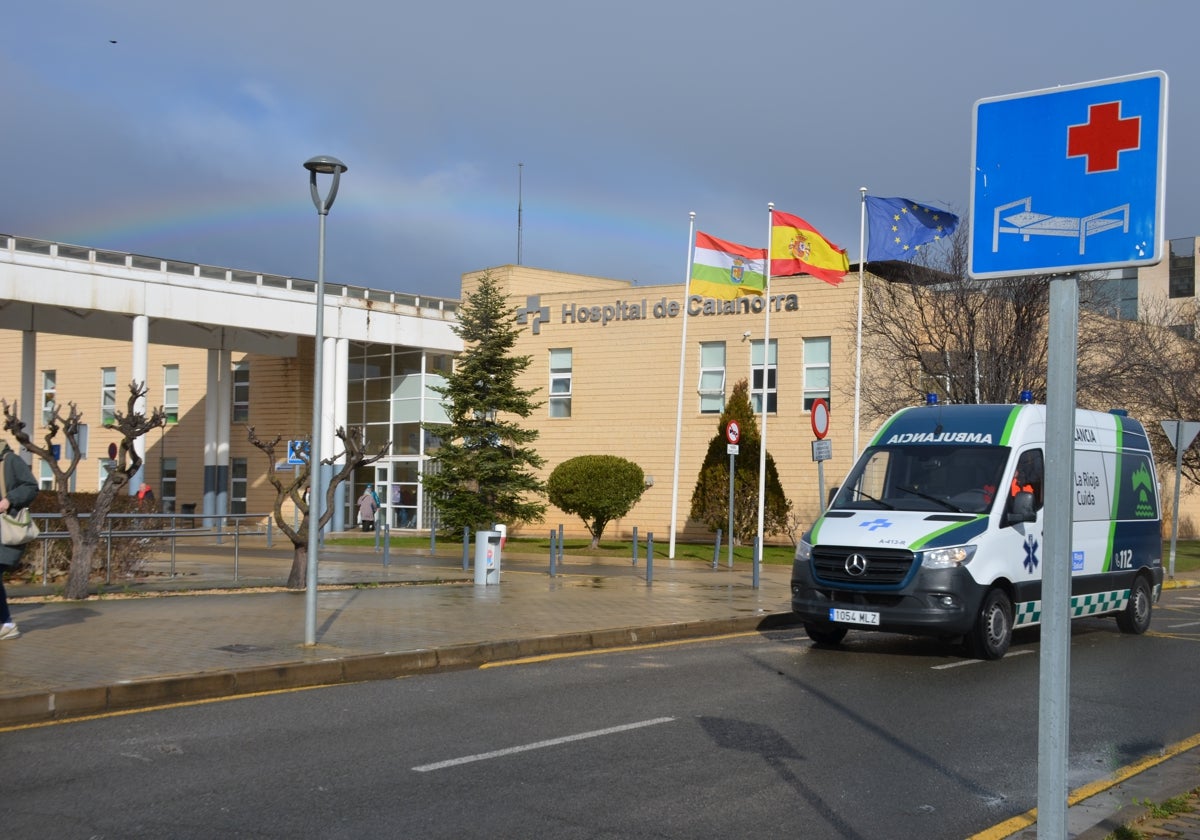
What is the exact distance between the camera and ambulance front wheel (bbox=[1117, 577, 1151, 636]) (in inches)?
617

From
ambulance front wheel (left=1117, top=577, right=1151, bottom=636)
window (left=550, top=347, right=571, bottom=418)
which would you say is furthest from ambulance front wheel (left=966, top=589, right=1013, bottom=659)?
window (left=550, top=347, right=571, bottom=418)

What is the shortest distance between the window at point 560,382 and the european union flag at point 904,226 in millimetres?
16598

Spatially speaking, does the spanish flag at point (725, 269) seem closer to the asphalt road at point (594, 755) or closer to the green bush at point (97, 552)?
the green bush at point (97, 552)

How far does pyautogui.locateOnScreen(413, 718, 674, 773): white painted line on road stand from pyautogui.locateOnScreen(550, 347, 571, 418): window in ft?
107

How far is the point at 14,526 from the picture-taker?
1097 centimetres

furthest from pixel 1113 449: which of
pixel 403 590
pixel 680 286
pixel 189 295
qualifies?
pixel 189 295

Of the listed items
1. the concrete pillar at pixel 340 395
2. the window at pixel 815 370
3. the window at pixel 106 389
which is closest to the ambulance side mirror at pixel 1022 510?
the window at pixel 815 370

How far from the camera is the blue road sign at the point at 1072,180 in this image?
12.9ft

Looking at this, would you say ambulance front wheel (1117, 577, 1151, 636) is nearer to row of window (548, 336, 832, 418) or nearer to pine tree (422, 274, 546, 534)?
A: row of window (548, 336, 832, 418)

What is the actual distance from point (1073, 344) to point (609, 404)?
36.5 metres

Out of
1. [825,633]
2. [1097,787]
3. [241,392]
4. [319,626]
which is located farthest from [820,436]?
[241,392]

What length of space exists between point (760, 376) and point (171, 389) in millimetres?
29179

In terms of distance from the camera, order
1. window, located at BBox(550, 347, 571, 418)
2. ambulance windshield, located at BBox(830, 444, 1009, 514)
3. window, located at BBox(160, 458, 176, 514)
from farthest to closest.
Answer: window, located at BBox(160, 458, 176, 514) < window, located at BBox(550, 347, 571, 418) < ambulance windshield, located at BBox(830, 444, 1009, 514)

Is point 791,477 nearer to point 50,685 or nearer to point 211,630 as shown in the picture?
point 211,630
